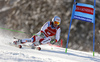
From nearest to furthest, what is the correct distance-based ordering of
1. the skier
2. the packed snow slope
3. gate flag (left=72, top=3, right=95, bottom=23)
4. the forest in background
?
the packed snow slope → gate flag (left=72, top=3, right=95, bottom=23) → the skier → the forest in background

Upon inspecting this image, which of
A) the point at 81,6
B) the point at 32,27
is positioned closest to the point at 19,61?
the point at 81,6

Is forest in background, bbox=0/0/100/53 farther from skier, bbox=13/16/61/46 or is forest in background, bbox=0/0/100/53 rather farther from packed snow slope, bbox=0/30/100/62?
packed snow slope, bbox=0/30/100/62

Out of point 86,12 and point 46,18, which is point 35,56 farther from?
point 46,18

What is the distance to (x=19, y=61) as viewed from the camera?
125 inches

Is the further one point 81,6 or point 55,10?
point 55,10

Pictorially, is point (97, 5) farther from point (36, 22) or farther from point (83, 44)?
point (36, 22)

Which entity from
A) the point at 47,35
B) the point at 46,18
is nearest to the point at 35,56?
the point at 47,35

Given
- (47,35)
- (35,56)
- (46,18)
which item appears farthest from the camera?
(46,18)

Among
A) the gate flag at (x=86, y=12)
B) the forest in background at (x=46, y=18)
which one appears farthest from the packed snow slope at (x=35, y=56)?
the forest in background at (x=46, y=18)

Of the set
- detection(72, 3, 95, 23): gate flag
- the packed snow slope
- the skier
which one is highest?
detection(72, 3, 95, 23): gate flag

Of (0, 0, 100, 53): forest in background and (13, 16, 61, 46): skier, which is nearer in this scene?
(13, 16, 61, 46): skier

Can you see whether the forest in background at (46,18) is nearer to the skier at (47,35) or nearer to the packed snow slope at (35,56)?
the skier at (47,35)

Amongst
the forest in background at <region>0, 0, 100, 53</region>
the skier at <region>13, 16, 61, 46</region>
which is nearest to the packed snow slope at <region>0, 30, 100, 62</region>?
the skier at <region>13, 16, 61, 46</region>

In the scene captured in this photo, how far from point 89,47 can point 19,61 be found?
7546 mm
